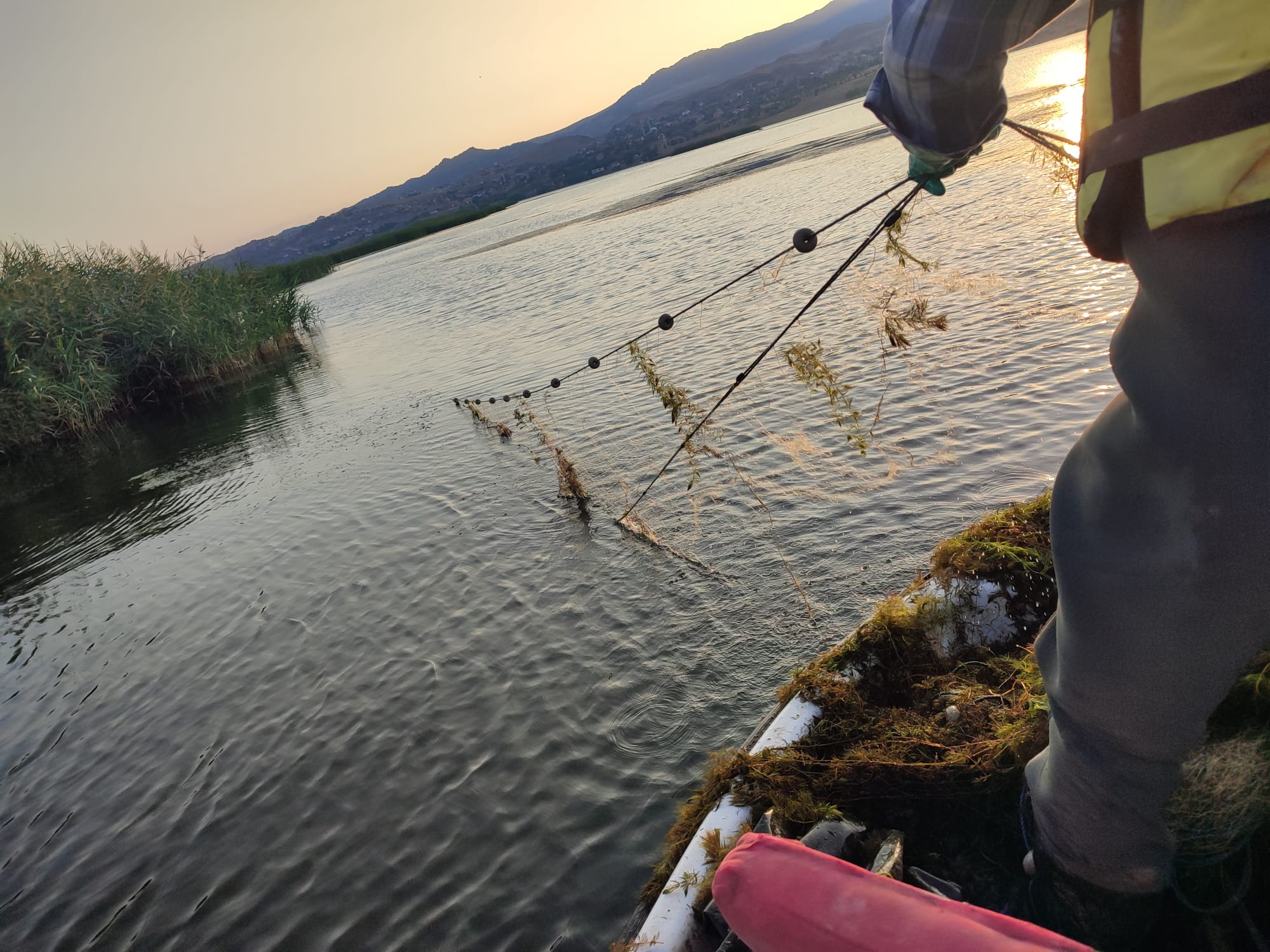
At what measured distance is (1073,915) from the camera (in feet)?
7.61

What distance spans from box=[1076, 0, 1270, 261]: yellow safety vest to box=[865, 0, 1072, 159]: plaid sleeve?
0.62ft

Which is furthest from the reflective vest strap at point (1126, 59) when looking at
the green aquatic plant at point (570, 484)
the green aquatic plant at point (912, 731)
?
the green aquatic plant at point (570, 484)

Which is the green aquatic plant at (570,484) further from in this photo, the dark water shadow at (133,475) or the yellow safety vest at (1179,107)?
the yellow safety vest at (1179,107)

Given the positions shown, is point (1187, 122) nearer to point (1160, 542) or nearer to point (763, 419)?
point (1160, 542)

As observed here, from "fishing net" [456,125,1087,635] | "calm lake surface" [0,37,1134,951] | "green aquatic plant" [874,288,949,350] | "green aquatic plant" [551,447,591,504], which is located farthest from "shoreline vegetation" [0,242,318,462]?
"green aquatic plant" [874,288,949,350]

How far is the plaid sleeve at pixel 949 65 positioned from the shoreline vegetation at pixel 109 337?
2999 centimetres

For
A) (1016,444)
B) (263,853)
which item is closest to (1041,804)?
(263,853)

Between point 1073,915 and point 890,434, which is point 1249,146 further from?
point 890,434

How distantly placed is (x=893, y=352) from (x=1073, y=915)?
36.2 ft

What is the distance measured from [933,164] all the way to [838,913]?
7.56ft

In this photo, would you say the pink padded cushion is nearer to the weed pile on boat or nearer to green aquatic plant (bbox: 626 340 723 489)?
the weed pile on boat

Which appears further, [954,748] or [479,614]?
[479,614]

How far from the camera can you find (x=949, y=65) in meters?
1.92

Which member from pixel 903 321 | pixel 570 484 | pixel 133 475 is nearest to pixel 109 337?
pixel 133 475
